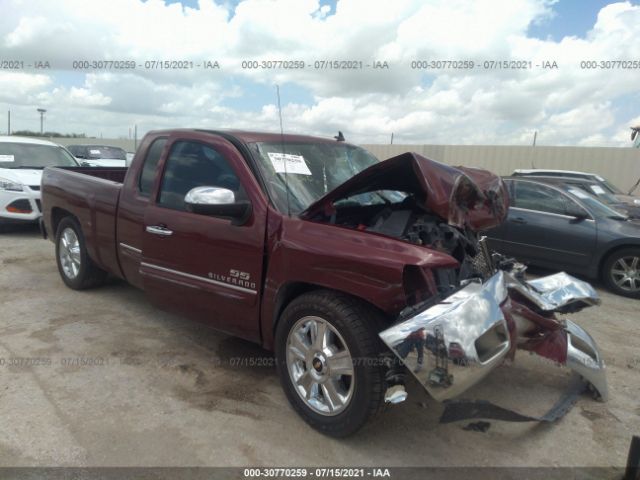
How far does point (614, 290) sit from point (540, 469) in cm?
491

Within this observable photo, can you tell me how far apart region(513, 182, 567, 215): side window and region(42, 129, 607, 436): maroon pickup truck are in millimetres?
4099

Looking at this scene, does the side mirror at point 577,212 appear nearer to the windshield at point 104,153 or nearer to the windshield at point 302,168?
the windshield at point 302,168

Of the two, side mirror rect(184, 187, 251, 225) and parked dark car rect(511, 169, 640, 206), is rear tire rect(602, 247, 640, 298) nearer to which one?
parked dark car rect(511, 169, 640, 206)

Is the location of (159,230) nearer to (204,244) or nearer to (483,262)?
(204,244)

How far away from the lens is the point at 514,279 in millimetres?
3125

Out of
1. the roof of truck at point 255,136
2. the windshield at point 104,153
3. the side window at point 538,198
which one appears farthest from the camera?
the windshield at point 104,153

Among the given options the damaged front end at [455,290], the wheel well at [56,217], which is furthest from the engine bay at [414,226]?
the wheel well at [56,217]

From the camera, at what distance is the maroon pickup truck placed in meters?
2.54

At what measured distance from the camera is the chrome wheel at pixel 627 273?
6566 millimetres

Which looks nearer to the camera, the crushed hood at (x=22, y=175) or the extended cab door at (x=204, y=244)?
the extended cab door at (x=204, y=244)

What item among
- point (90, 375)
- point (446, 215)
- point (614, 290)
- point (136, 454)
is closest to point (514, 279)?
point (446, 215)

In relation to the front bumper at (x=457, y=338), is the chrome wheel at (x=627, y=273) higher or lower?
lower

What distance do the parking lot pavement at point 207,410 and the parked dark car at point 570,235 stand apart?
2.37 m

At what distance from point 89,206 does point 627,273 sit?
6644 millimetres
